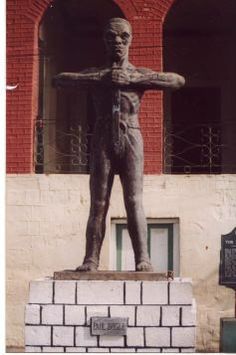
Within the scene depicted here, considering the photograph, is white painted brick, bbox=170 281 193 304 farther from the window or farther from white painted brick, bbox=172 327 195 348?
the window

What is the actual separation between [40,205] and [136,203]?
4.96m

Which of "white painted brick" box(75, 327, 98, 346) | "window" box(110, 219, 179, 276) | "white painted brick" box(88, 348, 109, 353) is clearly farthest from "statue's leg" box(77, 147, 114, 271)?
"window" box(110, 219, 179, 276)

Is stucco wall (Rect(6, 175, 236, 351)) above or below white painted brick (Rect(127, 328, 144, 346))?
above

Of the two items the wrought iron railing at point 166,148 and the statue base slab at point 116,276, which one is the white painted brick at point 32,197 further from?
the statue base slab at point 116,276

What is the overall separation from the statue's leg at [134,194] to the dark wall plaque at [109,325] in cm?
65

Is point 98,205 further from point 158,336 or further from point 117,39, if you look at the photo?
point 117,39

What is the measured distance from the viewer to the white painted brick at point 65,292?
7.98 metres

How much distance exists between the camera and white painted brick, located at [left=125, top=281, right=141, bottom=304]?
25.9 feet

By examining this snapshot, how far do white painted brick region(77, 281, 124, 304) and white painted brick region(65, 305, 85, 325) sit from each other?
Result: 0.07m

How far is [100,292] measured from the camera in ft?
26.1

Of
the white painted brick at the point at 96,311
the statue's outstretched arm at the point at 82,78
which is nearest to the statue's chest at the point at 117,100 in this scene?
the statue's outstretched arm at the point at 82,78

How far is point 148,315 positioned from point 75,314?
2.33 ft

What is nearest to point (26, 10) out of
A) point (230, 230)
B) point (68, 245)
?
point (68, 245)

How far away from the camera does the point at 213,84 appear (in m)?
15.9
